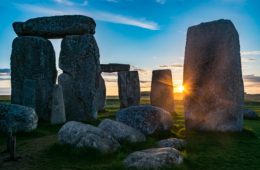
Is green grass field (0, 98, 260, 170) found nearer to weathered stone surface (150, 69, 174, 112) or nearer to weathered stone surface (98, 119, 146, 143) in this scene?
weathered stone surface (98, 119, 146, 143)

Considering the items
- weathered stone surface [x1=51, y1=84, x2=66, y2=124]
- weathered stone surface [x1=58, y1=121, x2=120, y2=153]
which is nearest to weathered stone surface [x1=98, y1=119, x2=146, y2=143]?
weathered stone surface [x1=58, y1=121, x2=120, y2=153]

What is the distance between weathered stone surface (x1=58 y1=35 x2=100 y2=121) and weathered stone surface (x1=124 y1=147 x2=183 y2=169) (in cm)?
978

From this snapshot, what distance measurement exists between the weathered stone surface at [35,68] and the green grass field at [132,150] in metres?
5.58

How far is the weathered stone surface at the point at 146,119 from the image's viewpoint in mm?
12742

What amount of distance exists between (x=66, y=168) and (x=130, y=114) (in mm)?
4516

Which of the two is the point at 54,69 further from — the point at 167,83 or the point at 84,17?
the point at 167,83

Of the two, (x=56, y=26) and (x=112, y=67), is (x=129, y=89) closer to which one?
(x=112, y=67)

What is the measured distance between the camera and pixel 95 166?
8930 millimetres

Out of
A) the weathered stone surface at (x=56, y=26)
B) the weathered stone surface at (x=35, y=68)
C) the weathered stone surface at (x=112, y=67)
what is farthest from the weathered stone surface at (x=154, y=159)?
the weathered stone surface at (x=112, y=67)

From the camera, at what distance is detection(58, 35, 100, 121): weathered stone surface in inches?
732

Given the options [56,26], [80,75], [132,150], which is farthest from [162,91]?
[132,150]

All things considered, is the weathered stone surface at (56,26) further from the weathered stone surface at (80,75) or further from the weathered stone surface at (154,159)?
the weathered stone surface at (154,159)

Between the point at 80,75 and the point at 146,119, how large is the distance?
6.72m

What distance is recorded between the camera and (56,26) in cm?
1917
